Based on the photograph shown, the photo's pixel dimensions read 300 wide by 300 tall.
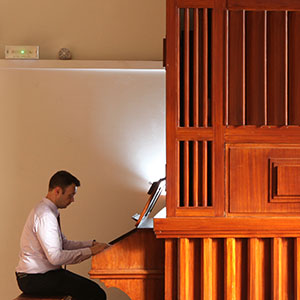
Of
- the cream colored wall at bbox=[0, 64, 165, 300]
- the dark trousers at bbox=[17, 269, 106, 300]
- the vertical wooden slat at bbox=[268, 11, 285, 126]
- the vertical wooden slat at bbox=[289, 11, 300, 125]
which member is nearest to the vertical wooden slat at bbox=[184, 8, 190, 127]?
the vertical wooden slat at bbox=[268, 11, 285, 126]

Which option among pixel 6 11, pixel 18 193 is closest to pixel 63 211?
pixel 18 193

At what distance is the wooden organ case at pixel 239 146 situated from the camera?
2.62 meters

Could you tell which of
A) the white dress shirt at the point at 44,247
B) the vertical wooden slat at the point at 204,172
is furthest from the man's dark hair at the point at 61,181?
the vertical wooden slat at the point at 204,172

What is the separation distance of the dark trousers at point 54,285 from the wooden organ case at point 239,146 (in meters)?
1.30

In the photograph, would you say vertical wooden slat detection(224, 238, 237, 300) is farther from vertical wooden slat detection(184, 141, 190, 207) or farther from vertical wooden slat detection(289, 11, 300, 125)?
vertical wooden slat detection(289, 11, 300, 125)

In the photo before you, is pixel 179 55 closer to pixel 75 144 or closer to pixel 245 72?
pixel 245 72

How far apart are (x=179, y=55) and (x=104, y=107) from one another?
2.34 meters

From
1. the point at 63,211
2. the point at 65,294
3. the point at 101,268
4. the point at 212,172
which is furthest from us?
the point at 63,211

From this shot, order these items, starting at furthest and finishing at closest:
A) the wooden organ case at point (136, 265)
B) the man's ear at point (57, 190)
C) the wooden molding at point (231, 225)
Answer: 1. the man's ear at point (57, 190)
2. the wooden organ case at point (136, 265)
3. the wooden molding at point (231, 225)

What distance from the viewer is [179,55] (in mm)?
2684

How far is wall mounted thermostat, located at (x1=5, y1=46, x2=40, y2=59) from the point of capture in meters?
4.89

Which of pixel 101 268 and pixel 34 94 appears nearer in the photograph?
pixel 101 268

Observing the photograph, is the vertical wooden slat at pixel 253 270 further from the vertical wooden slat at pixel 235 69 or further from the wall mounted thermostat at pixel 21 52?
the wall mounted thermostat at pixel 21 52

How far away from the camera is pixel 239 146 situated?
264 centimetres
